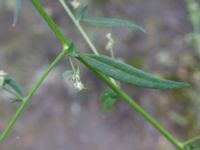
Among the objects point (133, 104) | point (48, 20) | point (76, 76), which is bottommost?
point (133, 104)

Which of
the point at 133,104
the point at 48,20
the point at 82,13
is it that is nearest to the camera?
the point at 48,20

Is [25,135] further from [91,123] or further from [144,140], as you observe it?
[144,140]

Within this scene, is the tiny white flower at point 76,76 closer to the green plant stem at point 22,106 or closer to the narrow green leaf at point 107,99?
the green plant stem at point 22,106

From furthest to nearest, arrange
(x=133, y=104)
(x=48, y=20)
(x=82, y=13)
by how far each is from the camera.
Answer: (x=82, y=13) < (x=133, y=104) < (x=48, y=20)

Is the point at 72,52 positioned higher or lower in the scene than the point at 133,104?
higher

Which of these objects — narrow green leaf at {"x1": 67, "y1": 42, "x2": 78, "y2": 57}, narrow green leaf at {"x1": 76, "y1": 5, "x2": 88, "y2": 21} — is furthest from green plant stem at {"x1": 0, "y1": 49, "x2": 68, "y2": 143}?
narrow green leaf at {"x1": 76, "y1": 5, "x2": 88, "y2": 21}

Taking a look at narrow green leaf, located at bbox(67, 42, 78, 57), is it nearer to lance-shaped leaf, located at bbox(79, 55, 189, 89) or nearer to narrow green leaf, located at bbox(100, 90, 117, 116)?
lance-shaped leaf, located at bbox(79, 55, 189, 89)

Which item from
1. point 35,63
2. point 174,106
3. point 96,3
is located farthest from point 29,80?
point 174,106

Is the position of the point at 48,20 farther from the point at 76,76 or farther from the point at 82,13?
the point at 82,13

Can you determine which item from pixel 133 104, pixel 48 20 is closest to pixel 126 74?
pixel 133 104
